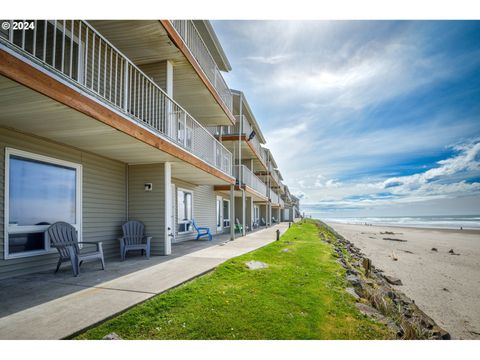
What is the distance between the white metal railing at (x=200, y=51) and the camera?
26.8 feet

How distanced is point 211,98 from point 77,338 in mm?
9647

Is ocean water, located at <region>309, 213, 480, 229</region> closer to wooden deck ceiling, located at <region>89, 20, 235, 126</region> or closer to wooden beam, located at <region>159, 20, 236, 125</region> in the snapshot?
wooden deck ceiling, located at <region>89, 20, 235, 126</region>

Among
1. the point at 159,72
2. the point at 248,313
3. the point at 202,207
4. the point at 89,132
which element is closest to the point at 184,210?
the point at 202,207

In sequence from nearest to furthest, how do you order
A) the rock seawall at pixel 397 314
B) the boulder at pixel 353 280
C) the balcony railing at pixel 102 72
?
the rock seawall at pixel 397 314, the balcony railing at pixel 102 72, the boulder at pixel 353 280

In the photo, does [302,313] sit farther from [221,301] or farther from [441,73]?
[441,73]

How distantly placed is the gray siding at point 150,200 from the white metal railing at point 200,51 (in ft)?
13.6

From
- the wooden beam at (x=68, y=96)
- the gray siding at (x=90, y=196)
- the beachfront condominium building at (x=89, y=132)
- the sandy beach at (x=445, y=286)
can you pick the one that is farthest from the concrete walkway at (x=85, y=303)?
the sandy beach at (x=445, y=286)

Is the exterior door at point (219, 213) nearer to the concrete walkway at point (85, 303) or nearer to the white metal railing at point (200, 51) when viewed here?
the white metal railing at point (200, 51)

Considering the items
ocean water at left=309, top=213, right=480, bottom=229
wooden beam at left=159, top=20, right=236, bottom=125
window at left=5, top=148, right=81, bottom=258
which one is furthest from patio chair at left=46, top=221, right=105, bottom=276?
ocean water at left=309, top=213, right=480, bottom=229

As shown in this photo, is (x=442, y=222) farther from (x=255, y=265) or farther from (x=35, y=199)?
(x=35, y=199)

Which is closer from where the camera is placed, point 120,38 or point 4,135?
point 4,135

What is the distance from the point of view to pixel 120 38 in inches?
268
